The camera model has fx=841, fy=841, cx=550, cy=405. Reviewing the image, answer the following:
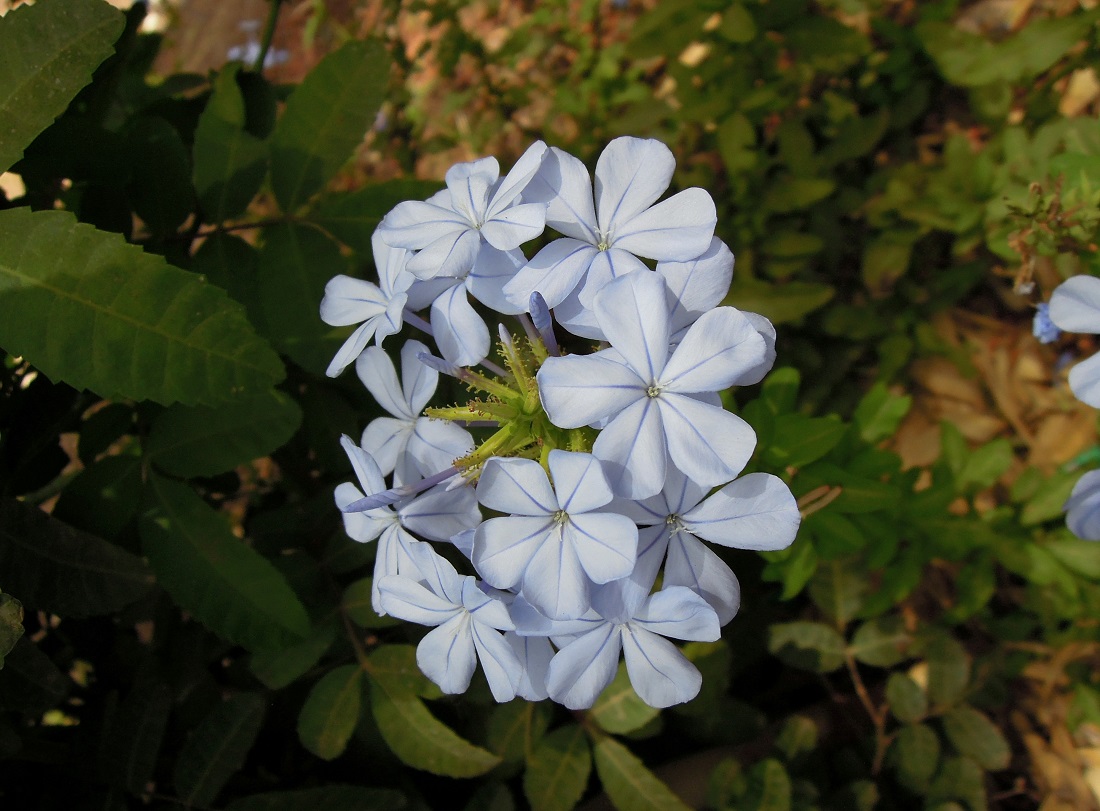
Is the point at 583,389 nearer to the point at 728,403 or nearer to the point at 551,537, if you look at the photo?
the point at 551,537

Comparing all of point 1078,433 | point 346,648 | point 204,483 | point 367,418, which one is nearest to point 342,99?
Result: point 367,418

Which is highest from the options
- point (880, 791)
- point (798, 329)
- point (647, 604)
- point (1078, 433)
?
point (647, 604)

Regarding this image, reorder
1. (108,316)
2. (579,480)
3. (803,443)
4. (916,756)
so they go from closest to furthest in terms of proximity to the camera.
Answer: (579,480), (108,316), (803,443), (916,756)

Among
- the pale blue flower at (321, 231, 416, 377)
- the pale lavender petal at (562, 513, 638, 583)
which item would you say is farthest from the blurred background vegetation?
the pale lavender petal at (562, 513, 638, 583)

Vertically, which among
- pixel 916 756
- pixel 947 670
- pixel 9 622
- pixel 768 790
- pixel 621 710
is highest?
pixel 9 622

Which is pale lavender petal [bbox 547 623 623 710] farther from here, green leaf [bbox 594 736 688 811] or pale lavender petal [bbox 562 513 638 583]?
green leaf [bbox 594 736 688 811]

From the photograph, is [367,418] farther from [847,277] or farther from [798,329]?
[847,277]

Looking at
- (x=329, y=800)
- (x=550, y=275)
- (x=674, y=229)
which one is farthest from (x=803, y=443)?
(x=329, y=800)
